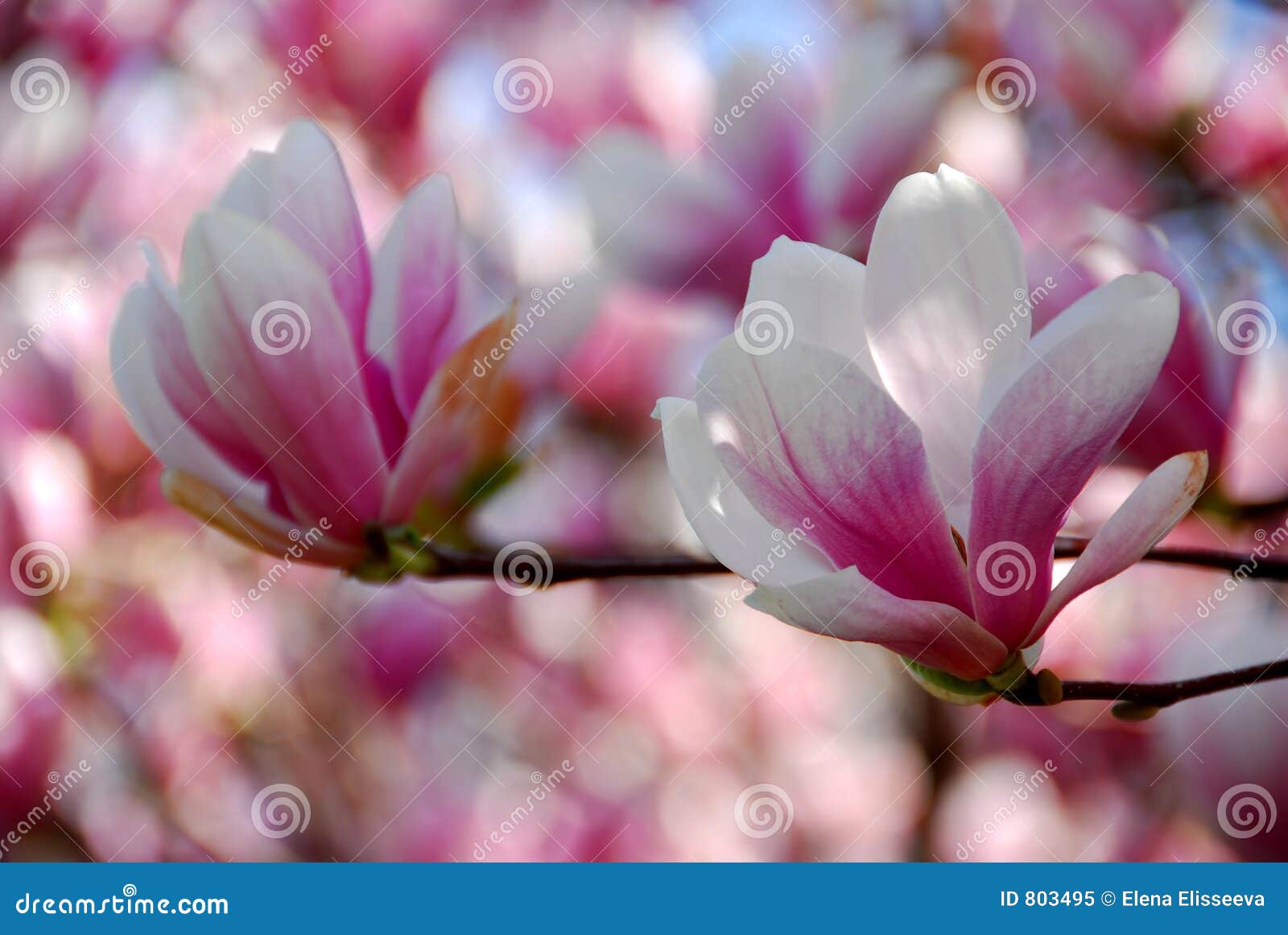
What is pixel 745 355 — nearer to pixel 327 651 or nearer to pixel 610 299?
pixel 610 299

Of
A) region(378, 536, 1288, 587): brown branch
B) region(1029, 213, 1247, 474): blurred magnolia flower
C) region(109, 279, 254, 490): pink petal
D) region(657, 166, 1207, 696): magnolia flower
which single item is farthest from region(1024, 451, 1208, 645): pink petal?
region(109, 279, 254, 490): pink petal

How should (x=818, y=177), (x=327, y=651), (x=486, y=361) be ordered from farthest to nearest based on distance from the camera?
(x=327, y=651), (x=818, y=177), (x=486, y=361)

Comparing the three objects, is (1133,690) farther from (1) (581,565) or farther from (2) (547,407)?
(2) (547,407)

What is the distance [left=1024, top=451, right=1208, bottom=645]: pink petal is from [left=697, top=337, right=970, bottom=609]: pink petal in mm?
38

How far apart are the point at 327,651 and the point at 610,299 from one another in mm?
408

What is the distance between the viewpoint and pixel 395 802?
0.90 m

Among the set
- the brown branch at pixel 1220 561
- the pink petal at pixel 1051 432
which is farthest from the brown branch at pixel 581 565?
the pink petal at pixel 1051 432

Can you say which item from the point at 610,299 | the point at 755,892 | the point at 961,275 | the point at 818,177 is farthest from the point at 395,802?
the point at 961,275

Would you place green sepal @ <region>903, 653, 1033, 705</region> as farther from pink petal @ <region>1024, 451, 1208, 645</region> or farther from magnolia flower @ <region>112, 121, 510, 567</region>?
magnolia flower @ <region>112, 121, 510, 567</region>

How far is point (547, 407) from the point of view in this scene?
63 centimetres

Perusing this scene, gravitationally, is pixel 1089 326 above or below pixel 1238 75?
below

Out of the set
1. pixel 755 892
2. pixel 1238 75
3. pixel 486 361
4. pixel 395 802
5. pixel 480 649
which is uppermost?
pixel 1238 75

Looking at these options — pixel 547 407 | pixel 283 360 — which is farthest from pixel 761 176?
pixel 283 360

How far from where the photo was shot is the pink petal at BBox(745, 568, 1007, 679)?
0.32 m
